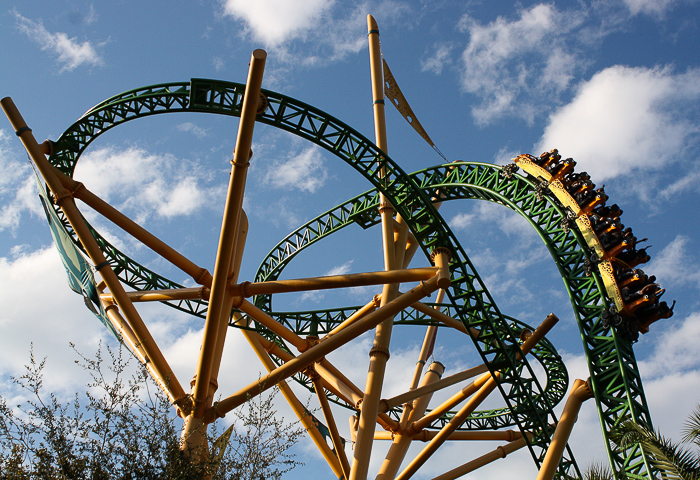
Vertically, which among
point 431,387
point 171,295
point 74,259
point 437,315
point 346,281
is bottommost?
point 431,387

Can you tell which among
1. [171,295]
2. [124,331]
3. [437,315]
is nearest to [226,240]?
[171,295]

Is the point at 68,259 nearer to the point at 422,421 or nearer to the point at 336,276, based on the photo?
the point at 336,276

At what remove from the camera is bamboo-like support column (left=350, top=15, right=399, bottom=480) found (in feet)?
25.3

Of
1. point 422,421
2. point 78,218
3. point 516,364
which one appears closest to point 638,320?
point 516,364

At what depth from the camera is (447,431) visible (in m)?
9.23

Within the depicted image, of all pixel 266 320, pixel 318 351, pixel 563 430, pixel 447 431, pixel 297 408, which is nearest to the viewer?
pixel 318 351

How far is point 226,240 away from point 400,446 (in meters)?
4.92

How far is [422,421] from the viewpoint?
9.93m

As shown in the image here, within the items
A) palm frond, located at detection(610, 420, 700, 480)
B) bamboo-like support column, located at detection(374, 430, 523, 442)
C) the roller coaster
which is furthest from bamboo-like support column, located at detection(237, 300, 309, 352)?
palm frond, located at detection(610, 420, 700, 480)

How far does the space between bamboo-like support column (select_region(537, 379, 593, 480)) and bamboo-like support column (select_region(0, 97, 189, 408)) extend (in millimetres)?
4623

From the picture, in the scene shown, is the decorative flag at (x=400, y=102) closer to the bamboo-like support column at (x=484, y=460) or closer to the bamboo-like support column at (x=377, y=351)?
the bamboo-like support column at (x=377, y=351)

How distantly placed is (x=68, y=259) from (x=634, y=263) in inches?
341

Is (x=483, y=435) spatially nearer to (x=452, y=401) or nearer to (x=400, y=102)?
(x=452, y=401)

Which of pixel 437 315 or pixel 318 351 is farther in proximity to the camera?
pixel 437 315
